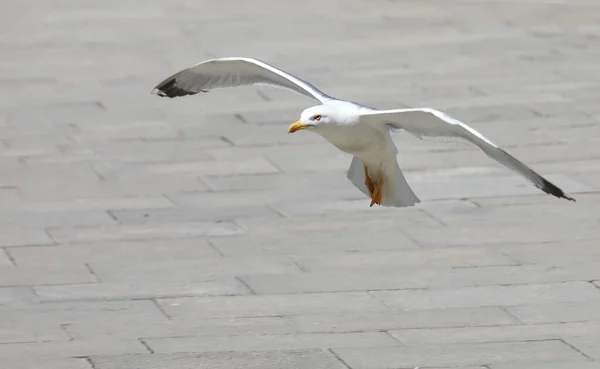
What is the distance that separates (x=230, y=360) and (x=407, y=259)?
1928 mm

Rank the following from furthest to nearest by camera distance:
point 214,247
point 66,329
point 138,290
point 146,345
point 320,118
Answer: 1. point 214,247
2. point 138,290
3. point 66,329
4. point 146,345
5. point 320,118

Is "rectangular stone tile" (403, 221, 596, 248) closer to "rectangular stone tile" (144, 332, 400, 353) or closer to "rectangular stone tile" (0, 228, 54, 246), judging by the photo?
"rectangular stone tile" (144, 332, 400, 353)

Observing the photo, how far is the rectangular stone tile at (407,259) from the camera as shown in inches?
334

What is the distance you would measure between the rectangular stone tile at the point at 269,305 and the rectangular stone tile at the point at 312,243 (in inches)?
31.7

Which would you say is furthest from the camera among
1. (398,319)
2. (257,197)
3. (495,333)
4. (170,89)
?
(257,197)

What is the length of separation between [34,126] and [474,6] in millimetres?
6877

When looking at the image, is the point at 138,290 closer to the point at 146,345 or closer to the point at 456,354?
the point at 146,345

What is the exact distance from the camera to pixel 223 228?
922 centimetres

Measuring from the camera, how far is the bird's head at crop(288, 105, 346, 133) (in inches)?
261

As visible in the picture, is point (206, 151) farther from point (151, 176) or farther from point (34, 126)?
point (34, 126)

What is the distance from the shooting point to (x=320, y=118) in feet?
21.9

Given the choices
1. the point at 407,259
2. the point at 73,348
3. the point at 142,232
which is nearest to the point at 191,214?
the point at 142,232

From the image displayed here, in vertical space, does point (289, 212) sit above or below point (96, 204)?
above

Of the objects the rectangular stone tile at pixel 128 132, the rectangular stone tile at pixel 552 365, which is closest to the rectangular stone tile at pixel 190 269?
the rectangular stone tile at pixel 552 365
